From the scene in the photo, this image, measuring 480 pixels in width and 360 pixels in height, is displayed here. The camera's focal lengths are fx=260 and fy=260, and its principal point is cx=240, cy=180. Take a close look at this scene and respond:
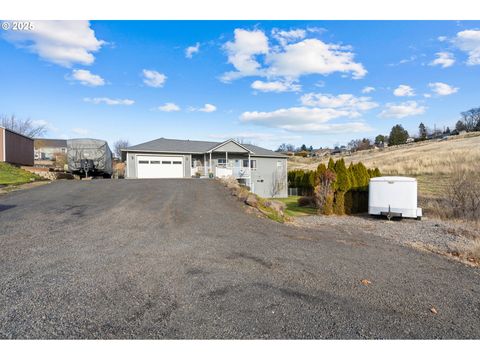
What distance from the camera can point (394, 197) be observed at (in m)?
12.3

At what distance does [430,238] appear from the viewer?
27.2ft

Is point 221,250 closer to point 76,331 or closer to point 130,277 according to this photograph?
point 130,277

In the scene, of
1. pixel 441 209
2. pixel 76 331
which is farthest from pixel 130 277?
pixel 441 209

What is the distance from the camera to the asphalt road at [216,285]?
2627mm

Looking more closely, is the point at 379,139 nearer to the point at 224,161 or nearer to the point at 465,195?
the point at 224,161

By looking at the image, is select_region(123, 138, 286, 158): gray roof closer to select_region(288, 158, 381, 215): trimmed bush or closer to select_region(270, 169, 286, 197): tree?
select_region(270, 169, 286, 197): tree

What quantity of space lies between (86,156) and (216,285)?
2006cm

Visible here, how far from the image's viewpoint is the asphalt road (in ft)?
8.62

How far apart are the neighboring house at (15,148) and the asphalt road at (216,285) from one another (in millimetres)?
21148

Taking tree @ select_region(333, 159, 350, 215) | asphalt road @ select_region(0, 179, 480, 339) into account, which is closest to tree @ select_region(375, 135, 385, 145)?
tree @ select_region(333, 159, 350, 215)

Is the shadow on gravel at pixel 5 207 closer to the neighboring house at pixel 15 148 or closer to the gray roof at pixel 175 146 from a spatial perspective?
the gray roof at pixel 175 146

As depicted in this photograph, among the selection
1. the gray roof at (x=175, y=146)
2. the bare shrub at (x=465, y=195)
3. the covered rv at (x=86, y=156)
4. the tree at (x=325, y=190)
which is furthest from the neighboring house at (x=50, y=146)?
the bare shrub at (x=465, y=195)

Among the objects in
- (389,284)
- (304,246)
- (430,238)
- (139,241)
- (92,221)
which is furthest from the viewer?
(430,238)

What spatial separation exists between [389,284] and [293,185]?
30077 mm
